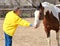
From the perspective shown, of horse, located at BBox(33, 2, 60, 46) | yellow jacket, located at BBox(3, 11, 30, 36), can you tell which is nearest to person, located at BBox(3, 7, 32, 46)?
yellow jacket, located at BBox(3, 11, 30, 36)

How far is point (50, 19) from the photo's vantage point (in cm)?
645

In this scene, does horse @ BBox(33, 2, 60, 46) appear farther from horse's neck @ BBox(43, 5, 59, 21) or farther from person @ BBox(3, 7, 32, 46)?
person @ BBox(3, 7, 32, 46)

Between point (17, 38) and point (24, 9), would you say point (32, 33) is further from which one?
point (24, 9)

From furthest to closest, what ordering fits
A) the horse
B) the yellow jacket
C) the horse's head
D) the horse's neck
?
the horse's neck, the horse, the horse's head, the yellow jacket

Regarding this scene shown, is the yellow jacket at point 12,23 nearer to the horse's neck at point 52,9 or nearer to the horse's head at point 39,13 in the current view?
the horse's head at point 39,13

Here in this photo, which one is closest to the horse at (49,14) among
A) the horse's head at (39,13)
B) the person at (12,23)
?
the horse's head at (39,13)

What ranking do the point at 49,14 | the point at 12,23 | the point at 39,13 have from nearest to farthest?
the point at 12,23 < the point at 39,13 < the point at 49,14

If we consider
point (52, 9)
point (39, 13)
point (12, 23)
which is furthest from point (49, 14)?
point (12, 23)

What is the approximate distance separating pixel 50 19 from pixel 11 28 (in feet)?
4.32

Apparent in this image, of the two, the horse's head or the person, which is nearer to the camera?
the person

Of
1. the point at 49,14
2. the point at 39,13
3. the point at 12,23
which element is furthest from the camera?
the point at 49,14

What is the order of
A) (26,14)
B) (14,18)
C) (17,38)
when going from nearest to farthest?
(14,18), (17,38), (26,14)

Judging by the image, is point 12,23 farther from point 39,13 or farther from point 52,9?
point 52,9

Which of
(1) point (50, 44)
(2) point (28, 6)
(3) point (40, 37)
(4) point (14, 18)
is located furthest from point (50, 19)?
(2) point (28, 6)
